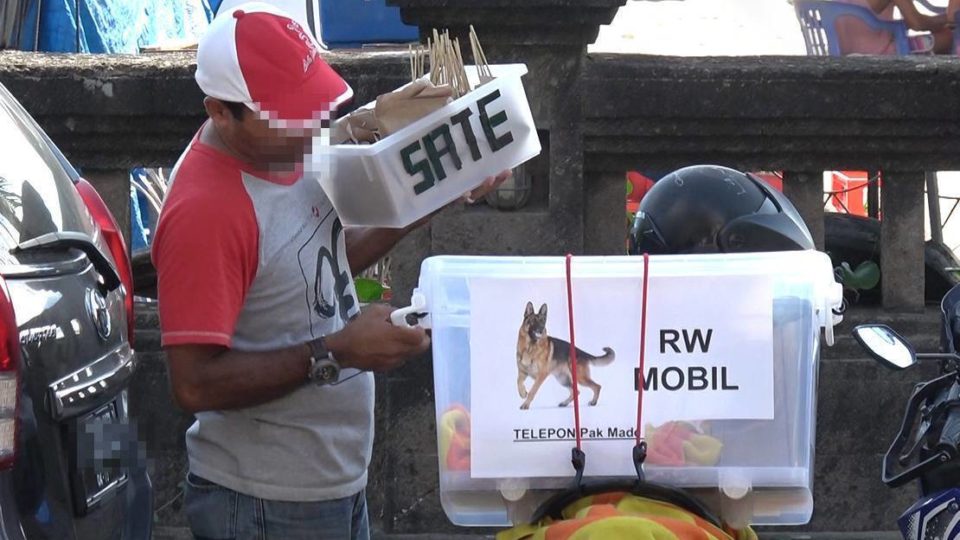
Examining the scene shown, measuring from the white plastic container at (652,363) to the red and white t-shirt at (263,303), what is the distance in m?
0.45

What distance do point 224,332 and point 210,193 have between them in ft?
0.84

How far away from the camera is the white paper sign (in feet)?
8.34

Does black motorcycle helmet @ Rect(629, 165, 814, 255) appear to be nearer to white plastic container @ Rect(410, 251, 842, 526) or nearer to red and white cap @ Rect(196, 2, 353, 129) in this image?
white plastic container @ Rect(410, 251, 842, 526)

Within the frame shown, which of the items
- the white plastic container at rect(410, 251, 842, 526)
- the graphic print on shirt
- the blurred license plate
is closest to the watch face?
the graphic print on shirt

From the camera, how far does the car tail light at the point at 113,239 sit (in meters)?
3.26

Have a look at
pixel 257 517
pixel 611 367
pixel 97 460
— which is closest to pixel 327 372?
pixel 257 517

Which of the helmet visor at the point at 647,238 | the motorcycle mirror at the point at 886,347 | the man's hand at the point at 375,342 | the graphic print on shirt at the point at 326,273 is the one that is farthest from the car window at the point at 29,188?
the motorcycle mirror at the point at 886,347

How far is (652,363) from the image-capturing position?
8.36 feet

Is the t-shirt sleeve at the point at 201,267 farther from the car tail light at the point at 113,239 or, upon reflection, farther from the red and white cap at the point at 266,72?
the car tail light at the point at 113,239

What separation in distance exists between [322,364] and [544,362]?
0.49 m

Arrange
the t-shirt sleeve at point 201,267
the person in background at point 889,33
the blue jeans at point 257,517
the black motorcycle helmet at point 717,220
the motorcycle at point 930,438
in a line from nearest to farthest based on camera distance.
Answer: the t-shirt sleeve at point 201,267
the motorcycle at point 930,438
the blue jeans at point 257,517
the black motorcycle helmet at point 717,220
the person in background at point 889,33

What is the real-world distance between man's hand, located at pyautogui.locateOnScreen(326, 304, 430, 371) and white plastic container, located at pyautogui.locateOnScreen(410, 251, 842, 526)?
18 centimetres

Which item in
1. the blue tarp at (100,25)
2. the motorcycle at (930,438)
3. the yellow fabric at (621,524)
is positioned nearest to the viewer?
the yellow fabric at (621,524)

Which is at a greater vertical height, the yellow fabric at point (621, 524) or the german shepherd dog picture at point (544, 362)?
the german shepherd dog picture at point (544, 362)
